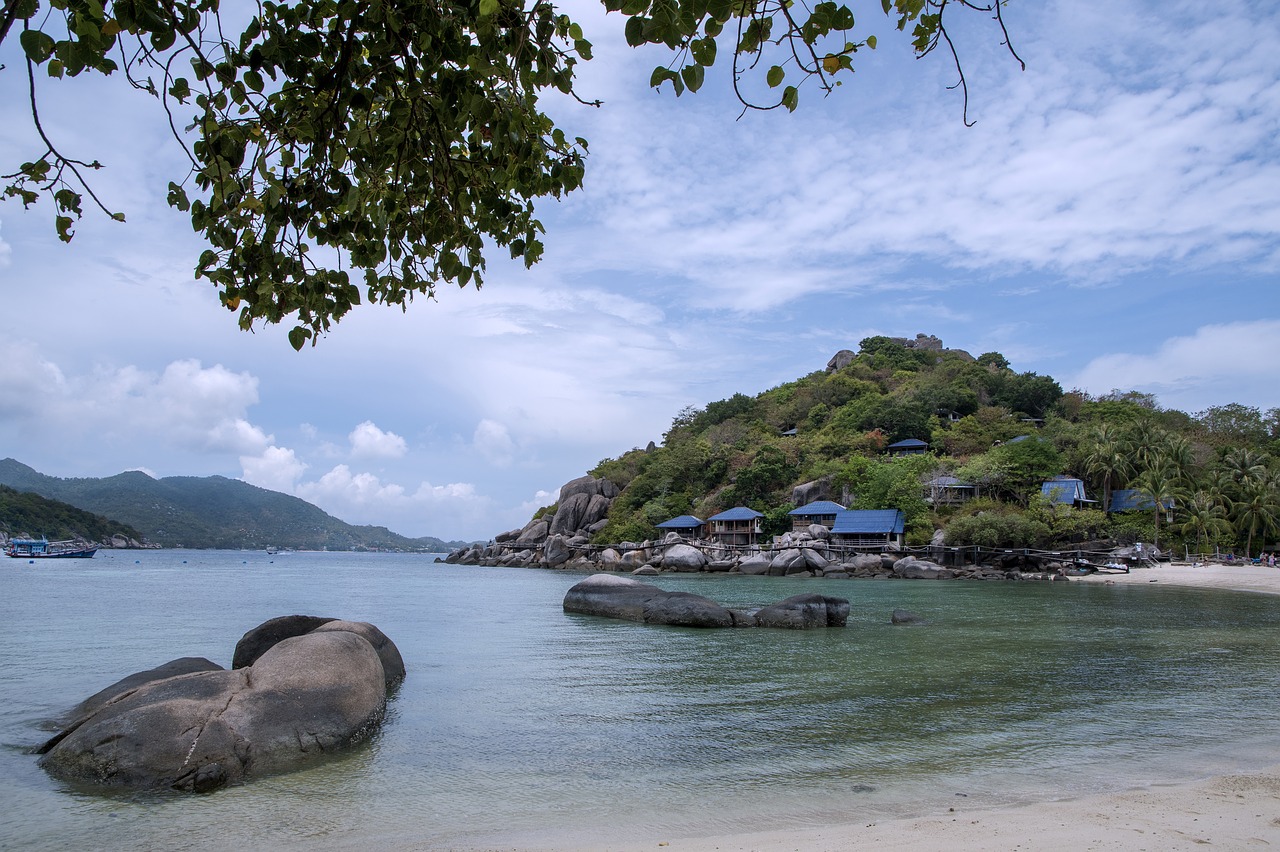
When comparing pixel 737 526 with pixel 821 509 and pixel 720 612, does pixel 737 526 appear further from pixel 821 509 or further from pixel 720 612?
pixel 720 612

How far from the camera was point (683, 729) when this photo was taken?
8.88m

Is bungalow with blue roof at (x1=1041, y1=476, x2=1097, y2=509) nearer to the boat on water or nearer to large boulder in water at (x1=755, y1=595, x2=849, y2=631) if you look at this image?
large boulder in water at (x1=755, y1=595, x2=849, y2=631)

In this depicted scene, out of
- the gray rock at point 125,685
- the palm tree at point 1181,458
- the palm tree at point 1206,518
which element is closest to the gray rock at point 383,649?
the gray rock at point 125,685

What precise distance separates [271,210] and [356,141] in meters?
0.88

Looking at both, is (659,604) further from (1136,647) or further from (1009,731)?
(1009,731)

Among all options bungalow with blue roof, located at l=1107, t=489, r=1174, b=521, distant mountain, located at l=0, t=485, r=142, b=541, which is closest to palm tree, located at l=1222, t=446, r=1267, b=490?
bungalow with blue roof, located at l=1107, t=489, r=1174, b=521

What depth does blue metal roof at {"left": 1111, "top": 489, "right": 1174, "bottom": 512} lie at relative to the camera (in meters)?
48.8

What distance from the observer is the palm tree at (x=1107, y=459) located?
51.5 meters

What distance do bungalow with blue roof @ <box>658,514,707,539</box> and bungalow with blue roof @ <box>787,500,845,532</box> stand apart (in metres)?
8.56

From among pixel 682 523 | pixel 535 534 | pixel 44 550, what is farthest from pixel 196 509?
pixel 682 523

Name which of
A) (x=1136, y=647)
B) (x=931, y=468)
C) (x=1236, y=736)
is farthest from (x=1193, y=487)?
(x=1236, y=736)

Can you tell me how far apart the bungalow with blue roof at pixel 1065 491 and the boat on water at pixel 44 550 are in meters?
89.4

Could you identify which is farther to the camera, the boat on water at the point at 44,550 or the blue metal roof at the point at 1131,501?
the boat on water at the point at 44,550

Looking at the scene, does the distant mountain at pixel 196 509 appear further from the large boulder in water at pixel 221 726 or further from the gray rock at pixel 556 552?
the large boulder in water at pixel 221 726
